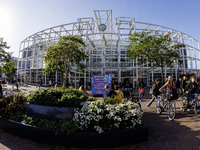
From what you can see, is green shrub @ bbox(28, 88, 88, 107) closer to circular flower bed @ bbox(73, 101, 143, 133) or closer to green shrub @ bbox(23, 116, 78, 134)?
circular flower bed @ bbox(73, 101, 143, 133)

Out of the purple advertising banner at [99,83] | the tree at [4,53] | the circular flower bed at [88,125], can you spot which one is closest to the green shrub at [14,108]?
the circular flower bed at [88,125]

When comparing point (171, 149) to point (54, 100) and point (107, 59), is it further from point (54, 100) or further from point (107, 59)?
point (107, 59)

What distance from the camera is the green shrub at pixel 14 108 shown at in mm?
4504

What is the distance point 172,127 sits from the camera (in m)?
4.72

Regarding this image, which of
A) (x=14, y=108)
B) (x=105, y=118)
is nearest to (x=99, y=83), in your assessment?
(x=14, y=108)

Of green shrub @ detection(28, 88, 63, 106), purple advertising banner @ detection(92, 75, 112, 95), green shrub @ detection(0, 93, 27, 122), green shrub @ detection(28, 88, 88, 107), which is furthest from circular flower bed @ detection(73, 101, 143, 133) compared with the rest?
purple advertising banner @ detection(92, 75, 112, 95)

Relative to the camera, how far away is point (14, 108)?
492 centimetres

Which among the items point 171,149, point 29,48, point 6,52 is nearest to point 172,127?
point 171,149

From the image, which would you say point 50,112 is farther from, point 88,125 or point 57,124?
point 88,125

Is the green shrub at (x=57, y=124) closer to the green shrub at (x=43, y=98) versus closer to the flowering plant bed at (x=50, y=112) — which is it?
the flowering plant bed at (x=50, y=112)

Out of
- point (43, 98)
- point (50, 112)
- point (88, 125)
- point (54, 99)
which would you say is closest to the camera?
point (88, 125)

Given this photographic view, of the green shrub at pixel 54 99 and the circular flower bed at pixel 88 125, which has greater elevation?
the green shrub at pixel 54 99

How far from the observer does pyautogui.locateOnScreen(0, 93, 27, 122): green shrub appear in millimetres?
4504

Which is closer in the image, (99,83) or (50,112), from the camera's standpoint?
(50,112)
